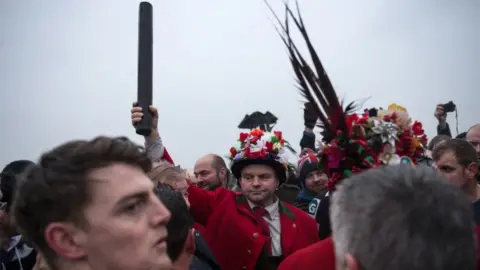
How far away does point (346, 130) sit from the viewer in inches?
94.3

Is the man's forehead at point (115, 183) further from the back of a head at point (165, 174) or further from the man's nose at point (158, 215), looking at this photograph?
the back of a head at point (165, 174)

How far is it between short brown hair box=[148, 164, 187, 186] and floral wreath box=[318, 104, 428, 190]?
1.14 m

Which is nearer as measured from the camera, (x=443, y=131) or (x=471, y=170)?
(x=471, y=170)

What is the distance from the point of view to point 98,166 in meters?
1.72

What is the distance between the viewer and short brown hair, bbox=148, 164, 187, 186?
3027 mm

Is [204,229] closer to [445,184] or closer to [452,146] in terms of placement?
[452,146]

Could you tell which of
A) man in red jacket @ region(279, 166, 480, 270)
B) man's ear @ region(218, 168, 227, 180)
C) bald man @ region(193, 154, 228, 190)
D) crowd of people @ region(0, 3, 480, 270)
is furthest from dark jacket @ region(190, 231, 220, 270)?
man's ear @ region(218, 168, 227, 180)

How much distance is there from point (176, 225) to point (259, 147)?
1.82 meters

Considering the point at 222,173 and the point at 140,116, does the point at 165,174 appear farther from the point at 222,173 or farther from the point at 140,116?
the point at 222,173

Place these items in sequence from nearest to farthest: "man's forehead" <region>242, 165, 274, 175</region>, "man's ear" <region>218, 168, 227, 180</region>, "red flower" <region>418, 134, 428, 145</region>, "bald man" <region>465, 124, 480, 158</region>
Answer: "red flower" <region>418, 134, 428, 145</region> < "man's forehead" <region>242, 165, 274, 175</region> < "bald man" <region>465, 124, 480, 158</region> < "man's ear" <region>218, 168, 227, 180</region>

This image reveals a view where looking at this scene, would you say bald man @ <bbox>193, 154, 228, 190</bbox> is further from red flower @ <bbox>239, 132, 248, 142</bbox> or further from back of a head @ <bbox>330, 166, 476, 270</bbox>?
back of a head @ <bbox>330, 166, 476, 270</bbox>

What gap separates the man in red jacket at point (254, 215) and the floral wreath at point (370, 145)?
1302 mm

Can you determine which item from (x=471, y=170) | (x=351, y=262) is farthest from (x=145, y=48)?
(x=471, y=170)

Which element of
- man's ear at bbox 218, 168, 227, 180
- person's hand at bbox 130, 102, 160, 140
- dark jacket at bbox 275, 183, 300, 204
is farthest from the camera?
dark jacket at bbox 275, 183, 300, 204
